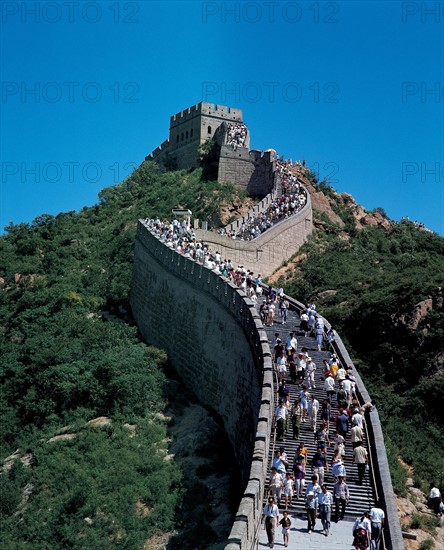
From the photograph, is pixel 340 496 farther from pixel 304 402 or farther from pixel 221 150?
pixel 221 150

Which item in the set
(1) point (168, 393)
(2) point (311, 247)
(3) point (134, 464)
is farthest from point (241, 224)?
(3) point (134, 464)

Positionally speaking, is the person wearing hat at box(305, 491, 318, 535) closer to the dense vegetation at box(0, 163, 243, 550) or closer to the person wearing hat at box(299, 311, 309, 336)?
the dense vegetation at box(0, 163, 243, 550)

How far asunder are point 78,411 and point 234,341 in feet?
18.8

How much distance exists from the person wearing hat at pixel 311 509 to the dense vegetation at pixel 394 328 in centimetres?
490

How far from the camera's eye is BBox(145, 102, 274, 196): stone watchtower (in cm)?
4462

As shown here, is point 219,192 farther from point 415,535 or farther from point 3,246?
point 415,535

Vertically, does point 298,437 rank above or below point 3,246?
below

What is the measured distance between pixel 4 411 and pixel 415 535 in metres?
14.5

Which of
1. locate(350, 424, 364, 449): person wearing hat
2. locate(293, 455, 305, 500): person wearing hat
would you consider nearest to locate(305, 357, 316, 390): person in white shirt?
locate(350, 424, 364, 449): person wearing hat

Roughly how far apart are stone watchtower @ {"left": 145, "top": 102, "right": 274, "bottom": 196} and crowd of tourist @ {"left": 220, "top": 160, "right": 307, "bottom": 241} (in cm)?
125

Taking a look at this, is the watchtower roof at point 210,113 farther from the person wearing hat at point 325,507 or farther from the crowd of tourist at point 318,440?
the person wearing hat at point 325,507

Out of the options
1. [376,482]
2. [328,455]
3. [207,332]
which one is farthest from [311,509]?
[207,332]

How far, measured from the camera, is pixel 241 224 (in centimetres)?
3647

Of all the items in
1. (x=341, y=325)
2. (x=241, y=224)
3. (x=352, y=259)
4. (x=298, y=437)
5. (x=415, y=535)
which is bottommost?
(x=415, y=535)
